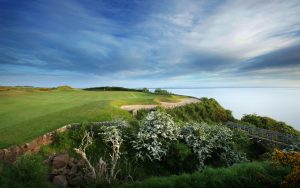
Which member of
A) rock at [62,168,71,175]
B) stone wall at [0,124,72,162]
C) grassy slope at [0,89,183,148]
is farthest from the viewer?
grassy slope at [0,89,183,148]

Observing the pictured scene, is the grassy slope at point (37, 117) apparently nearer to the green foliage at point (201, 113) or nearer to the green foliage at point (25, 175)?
the green foliage at point (25, 175)

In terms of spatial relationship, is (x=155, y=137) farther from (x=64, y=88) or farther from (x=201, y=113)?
(x=64, y=88)

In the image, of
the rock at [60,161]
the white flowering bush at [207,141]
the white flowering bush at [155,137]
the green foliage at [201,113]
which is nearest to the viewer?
the rock at [60,161]

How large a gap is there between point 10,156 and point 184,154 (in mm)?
11849

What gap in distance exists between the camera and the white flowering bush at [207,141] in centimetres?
2028

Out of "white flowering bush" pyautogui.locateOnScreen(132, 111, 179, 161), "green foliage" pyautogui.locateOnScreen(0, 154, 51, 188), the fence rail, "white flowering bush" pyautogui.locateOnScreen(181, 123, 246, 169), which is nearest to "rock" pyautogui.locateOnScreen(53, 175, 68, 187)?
"green foliage" pyautogui.locateOnScreen(0, 154, 51, 188)

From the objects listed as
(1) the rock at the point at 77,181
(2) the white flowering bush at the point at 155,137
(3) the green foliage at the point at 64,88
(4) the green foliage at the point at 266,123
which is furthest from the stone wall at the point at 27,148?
(4) the green foliage at the point at 266,123

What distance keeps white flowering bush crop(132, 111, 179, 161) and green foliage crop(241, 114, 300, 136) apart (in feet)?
109

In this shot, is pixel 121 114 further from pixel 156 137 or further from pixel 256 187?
pixel 256 187

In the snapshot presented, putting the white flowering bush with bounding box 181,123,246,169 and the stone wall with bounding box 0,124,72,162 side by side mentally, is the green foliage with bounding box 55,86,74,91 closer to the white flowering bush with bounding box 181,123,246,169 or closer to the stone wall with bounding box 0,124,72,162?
the stone wall with bounding box 0,124,72,162

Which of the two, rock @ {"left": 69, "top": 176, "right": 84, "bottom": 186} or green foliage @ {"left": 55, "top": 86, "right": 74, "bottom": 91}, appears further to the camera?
green foliage @ {"left": 55, "top": 86, "right": 74, "bottom": 91}

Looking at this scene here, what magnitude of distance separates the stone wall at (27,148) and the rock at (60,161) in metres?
1.61

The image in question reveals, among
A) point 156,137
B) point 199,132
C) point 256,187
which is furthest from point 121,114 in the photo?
point 256,187

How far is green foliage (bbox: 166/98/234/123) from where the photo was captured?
35481 millimetres
